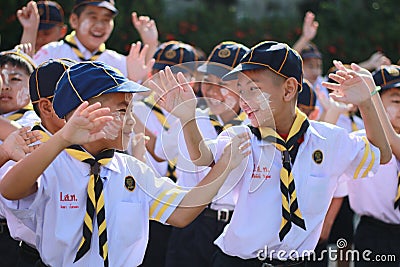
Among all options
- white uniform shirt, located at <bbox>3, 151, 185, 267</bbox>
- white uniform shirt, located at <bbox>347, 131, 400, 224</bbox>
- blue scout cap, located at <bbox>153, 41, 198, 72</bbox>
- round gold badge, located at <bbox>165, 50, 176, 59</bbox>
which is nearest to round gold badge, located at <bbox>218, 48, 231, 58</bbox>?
Answer: blue scout cap, located at <bbox>153, 41, 198, 72</bbox>

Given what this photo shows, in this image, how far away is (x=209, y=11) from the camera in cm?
1167

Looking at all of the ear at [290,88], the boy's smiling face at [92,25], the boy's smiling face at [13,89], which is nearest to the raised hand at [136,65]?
the boy's smiling face at [92,25]

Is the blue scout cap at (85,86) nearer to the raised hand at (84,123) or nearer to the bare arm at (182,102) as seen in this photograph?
the bare arm at (182,102)

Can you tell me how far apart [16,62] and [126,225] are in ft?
5.25

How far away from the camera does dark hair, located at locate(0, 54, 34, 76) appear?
168 inches

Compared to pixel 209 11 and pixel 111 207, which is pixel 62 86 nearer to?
pixel 111 207

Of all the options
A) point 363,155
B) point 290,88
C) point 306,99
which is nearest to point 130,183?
point 290,88

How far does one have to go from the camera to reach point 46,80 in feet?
11.8

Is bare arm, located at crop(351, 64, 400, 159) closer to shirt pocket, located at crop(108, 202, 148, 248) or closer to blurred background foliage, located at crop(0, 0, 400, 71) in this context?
shirt pocket, located at crop(108, 202, 148, 248)

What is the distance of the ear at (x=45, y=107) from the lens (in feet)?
11.7

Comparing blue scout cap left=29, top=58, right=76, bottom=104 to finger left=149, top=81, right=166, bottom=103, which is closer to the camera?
finger left=149, top=81, right=166, bottom=103

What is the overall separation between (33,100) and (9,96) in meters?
0.65

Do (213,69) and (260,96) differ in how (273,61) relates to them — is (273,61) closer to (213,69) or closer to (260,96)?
(260,96)

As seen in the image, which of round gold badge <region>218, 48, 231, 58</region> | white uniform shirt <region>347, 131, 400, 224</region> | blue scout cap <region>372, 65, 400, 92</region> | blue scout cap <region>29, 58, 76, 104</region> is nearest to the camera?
blue scout cap <region>29, 58, 76, 104</region>
